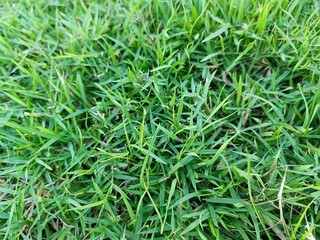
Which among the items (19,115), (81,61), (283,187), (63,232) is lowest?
(63,232)

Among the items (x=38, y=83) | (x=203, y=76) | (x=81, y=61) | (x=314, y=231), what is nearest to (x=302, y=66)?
(x=203, y=76)

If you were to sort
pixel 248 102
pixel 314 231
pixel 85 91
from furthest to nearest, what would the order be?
pixel 85 91
pixel 248 102
pixel 314 231

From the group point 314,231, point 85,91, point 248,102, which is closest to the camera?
point 314,231

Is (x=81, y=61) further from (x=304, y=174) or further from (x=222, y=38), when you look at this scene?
(x=304, y=174)

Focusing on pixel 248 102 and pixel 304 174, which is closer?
pixel 304 174

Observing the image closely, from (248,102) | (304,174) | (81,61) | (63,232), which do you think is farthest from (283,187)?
(81,61)

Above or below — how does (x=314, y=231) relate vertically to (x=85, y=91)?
below

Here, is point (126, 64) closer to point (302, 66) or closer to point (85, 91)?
point (85, 91)
